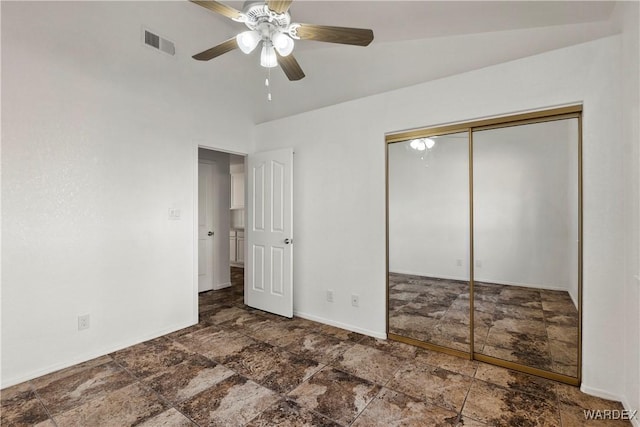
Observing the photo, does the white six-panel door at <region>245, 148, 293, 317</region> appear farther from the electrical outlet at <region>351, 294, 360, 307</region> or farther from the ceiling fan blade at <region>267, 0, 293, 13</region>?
the ceiling fan blade at <region>267, 0, 293, 13</region>

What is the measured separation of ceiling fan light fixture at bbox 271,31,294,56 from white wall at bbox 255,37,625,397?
1374 millimetres

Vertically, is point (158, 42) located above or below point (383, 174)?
above

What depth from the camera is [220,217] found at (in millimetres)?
5102

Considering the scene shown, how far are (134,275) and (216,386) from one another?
4.93 ft

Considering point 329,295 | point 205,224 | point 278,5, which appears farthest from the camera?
point 205,224

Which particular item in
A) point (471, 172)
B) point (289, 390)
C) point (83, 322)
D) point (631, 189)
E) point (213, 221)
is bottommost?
point (289, 390)

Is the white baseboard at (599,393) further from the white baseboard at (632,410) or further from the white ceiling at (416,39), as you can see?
the white ceiling at (416,39)

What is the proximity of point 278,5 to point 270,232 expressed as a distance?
8.68 ft

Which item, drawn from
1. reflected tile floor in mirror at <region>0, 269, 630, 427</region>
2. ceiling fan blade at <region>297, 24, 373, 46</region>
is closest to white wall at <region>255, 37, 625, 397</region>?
reflected tile floor in mirror at <region>0, 269, 630, 427</region>

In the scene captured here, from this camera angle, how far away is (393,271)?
10.2ft

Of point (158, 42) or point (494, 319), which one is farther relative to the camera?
point (158, 42)

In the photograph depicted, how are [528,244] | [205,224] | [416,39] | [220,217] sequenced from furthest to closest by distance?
[220,217] < [205,224] < [416,39] < [528,244]

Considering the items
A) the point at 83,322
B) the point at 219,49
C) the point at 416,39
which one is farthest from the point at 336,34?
the point at 83,322

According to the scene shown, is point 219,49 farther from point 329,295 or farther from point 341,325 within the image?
point 341,325
